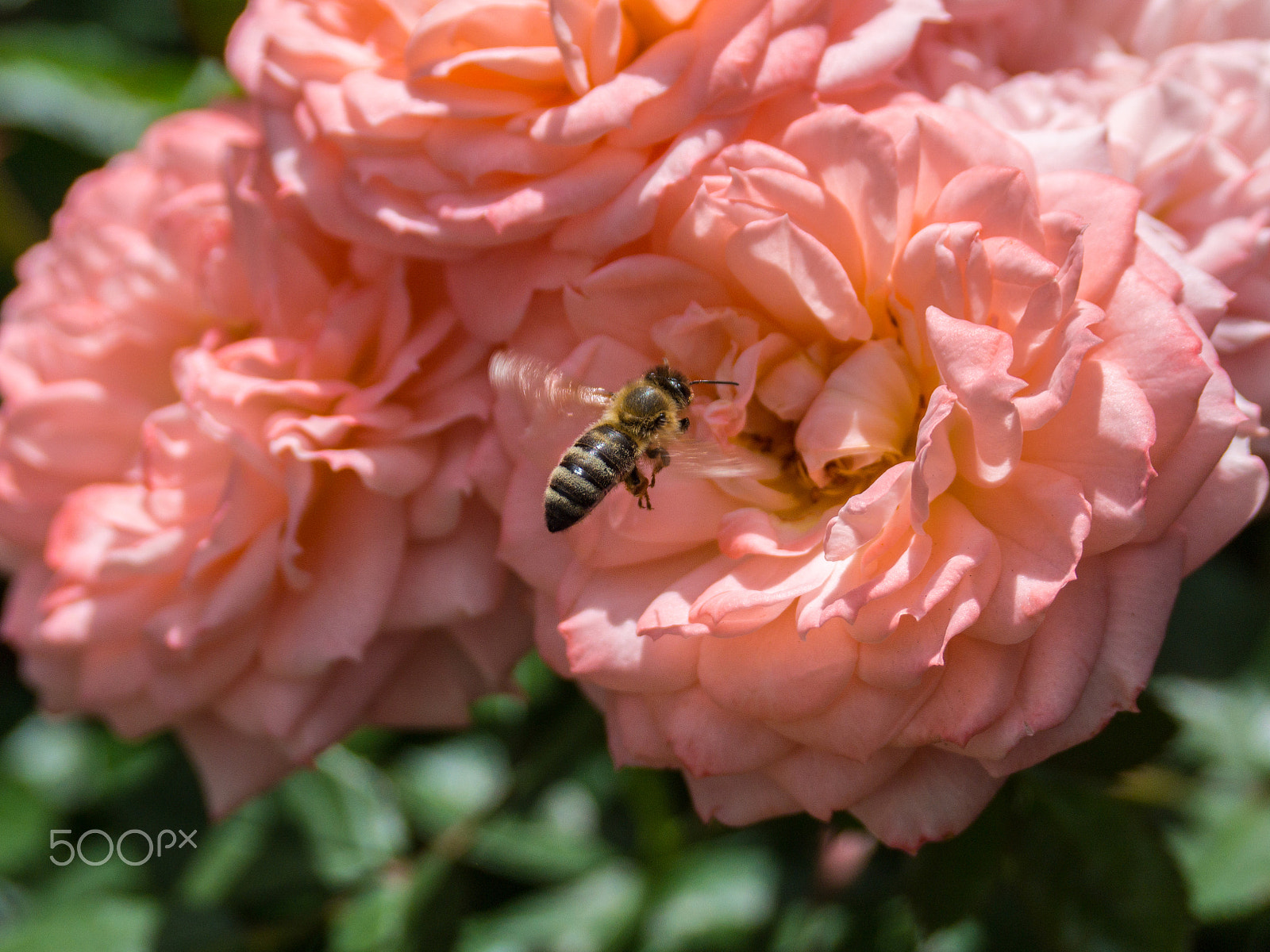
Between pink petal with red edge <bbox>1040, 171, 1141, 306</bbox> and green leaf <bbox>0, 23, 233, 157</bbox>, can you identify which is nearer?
pink petal with red edge <bbox>1040, 171, 1141, 306</bbox>

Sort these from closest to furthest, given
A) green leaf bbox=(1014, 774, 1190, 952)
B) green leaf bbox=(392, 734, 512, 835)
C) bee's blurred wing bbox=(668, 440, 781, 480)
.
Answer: bee's blurred wing bbox=(668, 440, 781, 480), green leaf bbox=(1014, 774, 1190, 952), green leaf bbox=(392, 734, 512, 835)

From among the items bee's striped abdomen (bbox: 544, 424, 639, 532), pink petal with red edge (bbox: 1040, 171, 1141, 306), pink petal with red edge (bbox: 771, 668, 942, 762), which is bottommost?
pink petal with red edge (bbox: 771, 668, 942, 762)

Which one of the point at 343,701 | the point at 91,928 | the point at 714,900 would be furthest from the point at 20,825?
the point at 714,900

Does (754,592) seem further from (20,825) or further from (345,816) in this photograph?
(20,825)

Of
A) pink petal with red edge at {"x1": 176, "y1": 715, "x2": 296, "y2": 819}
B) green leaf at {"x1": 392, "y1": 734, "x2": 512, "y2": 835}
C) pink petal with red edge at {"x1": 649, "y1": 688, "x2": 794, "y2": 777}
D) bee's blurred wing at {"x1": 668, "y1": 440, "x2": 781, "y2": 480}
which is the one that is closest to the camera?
pink petal with red edge at {"x1": 649, "y1": 688, "x2": 794, "y2": 777}

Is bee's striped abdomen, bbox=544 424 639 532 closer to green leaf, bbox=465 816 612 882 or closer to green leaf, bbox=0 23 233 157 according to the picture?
green leaf, bbox=465 816 612 882

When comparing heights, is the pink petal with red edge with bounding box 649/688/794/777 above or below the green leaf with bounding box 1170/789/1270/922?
above

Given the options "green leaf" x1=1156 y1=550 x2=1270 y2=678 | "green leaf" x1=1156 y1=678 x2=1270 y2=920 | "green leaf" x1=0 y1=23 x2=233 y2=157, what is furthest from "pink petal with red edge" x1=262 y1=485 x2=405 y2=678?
"green leaf" x1=1156 y1=550 x2=1270 y2=678
